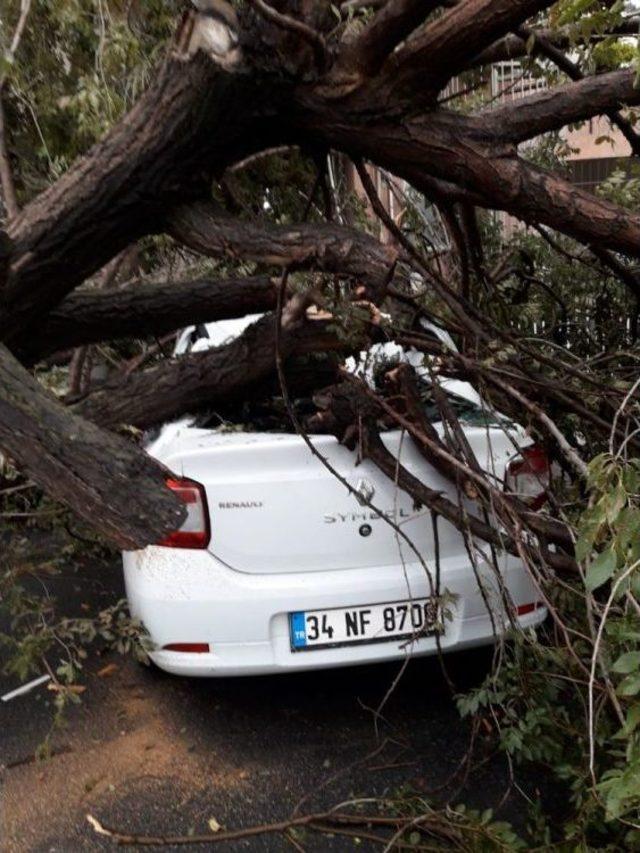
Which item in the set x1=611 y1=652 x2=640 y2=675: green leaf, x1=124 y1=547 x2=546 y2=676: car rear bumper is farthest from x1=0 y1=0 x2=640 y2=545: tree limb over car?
x1=611 y1=652 x2=640 y2=675: green leaf

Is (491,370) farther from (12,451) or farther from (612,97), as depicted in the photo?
(12,451)

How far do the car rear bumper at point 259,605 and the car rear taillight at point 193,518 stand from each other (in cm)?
4

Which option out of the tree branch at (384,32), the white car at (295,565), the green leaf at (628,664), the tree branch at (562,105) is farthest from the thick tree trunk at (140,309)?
the green leaf at (628,664)

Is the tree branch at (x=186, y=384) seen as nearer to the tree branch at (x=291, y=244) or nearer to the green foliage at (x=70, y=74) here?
the tree branch at (x=291, y=244)

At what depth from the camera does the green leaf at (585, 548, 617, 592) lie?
1972 millimetres

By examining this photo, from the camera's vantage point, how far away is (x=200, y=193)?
397 cm

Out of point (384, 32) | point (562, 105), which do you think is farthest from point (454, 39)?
point (562, 105)

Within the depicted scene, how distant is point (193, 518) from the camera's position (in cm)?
352

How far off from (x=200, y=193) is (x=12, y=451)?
155 centimetres

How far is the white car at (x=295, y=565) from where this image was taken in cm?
350

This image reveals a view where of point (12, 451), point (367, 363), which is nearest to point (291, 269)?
point (367, 363)

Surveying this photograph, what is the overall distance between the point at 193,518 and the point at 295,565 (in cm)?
43

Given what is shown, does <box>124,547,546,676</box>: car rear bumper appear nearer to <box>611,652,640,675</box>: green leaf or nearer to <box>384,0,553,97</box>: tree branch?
<box>611,652,640,675</box>: green leaf

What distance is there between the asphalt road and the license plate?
43 centimetres
